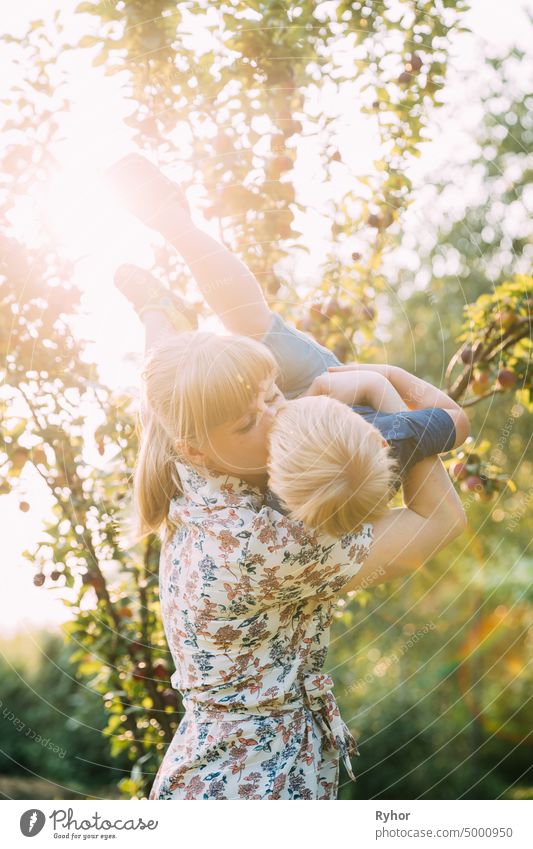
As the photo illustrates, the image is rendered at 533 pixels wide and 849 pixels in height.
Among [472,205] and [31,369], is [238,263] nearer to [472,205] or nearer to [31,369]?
[31,369]

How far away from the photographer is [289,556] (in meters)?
1.23

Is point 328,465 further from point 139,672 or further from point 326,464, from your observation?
point 139,672

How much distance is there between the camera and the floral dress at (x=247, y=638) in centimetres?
125

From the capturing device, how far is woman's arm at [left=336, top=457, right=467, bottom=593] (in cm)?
136

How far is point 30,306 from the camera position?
6.01ft

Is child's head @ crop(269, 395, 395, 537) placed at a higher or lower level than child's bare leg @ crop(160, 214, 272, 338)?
lower

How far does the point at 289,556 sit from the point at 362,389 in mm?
356

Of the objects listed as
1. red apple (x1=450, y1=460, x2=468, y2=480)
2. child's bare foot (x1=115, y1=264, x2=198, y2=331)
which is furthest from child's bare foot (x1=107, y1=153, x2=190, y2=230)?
red apple (x1=450, y1=460, x2=468, y2=480)

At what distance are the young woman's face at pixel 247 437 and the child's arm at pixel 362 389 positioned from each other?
0.60 ft

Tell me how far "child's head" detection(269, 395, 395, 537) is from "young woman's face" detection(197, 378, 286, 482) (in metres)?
0.03

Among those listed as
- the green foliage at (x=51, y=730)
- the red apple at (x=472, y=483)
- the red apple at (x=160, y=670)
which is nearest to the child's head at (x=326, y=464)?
the red apple at (x=472, y=483)

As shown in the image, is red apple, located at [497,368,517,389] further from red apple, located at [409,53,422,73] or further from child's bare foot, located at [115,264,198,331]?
child's bare foot, located at [115,264,198,331]

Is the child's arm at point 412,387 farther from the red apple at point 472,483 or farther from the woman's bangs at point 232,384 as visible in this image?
the red apple at point 472,483
